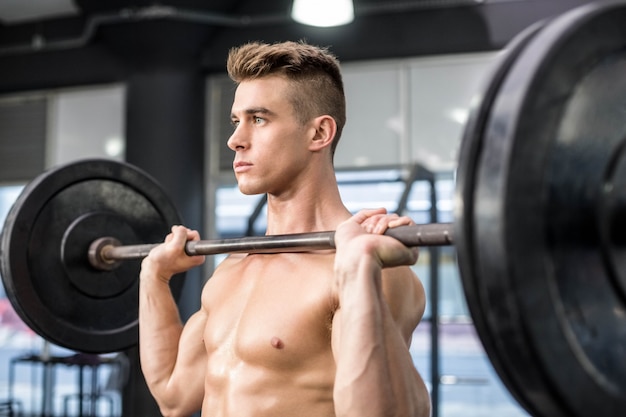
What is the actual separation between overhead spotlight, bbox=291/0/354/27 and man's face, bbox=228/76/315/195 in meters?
2.77

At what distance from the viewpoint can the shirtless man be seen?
57.1 inches

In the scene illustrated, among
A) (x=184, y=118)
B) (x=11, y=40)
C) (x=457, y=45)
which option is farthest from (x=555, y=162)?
(x=11, y=40)

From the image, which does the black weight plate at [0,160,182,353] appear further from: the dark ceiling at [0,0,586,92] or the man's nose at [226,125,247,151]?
the dark ceiling at [0,0,586,92]

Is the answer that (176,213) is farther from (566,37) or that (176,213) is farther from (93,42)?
(93,42)

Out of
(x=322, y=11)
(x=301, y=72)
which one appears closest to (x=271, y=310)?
(x=301, y=72)

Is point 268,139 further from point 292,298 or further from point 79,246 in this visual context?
point 79,246

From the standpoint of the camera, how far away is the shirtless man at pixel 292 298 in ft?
4.76

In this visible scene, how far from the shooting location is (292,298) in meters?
1.72

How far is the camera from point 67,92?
6922 millimetres

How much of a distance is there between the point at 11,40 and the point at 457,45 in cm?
400

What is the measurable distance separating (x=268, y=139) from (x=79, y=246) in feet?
2.93

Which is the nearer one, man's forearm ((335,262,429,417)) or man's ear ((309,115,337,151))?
man's forearm ((335,262,429,417))

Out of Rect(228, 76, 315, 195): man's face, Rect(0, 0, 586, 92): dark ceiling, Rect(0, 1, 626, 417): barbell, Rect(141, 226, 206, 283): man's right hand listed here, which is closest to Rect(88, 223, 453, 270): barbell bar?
Result: Rect(141, 226, 206, 283): man's right hand

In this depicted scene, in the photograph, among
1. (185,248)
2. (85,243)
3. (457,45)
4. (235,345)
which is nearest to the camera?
(235,345)
